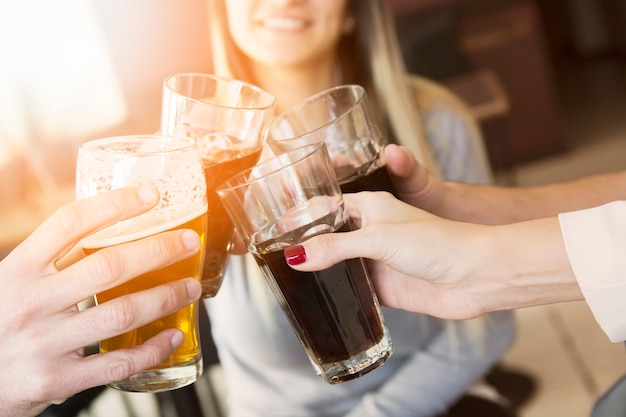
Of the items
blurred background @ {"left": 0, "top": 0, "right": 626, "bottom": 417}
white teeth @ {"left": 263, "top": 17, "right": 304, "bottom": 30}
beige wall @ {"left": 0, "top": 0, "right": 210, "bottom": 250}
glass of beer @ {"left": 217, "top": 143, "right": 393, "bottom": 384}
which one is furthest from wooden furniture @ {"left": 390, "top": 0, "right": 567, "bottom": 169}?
glass of beer @ {"left": 217, "top": 143, "right": 393, "bottom": 384}

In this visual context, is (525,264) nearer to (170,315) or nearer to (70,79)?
(170,315)

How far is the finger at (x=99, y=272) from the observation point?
77 centimetres

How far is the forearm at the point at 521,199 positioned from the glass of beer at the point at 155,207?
16.1 inches

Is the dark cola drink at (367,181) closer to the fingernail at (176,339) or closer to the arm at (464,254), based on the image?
the arm at (464,254)

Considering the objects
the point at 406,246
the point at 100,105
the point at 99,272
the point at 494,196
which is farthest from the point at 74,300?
the point at 100,105

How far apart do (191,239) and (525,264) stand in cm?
35

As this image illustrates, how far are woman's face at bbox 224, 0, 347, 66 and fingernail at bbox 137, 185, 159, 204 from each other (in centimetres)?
64

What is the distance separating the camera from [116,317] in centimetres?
78

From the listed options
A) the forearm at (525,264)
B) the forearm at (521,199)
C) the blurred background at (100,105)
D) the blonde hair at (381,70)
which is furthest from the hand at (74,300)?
the blonde hair at (381,70)

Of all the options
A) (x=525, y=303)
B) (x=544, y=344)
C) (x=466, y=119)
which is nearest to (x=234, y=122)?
(x=525, y=303)

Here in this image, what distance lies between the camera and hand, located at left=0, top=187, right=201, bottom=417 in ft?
2.53

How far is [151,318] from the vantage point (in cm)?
80

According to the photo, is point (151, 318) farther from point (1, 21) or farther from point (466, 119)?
point (466, 119)

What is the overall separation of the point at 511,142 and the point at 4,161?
3.71 metres
